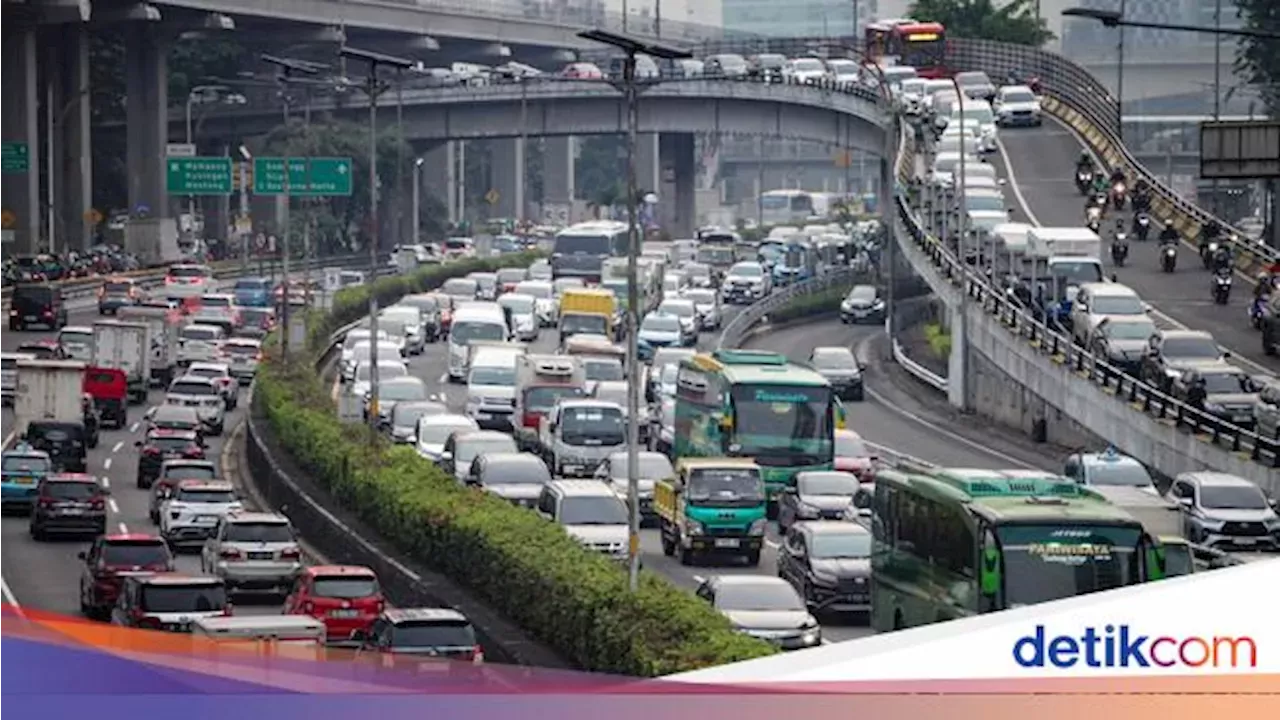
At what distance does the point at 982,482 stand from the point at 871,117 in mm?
84200

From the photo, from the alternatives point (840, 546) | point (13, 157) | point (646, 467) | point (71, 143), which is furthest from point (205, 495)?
point (71, 143)

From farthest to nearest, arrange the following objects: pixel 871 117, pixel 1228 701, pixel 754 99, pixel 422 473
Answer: pixel 754 99 < pixel 871 117 < pixel 422 473 < pixel 1228 701

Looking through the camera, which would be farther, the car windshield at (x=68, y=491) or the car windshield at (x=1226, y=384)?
the car windshield at (x=1226, y=384)

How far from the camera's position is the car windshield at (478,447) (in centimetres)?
5100

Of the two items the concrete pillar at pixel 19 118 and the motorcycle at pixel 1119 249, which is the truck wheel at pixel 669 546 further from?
the concrete pillar at pixel 19 118

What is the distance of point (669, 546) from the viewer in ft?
147

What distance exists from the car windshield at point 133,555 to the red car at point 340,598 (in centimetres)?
387

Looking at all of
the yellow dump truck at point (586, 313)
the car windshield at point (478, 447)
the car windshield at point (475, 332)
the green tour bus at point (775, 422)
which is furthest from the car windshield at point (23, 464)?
the yellow dump truck at point (586, 313)

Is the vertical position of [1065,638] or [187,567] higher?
[1065,638]

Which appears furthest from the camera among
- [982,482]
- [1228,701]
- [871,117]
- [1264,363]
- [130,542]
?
[871,117]

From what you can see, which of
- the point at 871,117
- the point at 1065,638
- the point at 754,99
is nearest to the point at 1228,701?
the point at 1065,638

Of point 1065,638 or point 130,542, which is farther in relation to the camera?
point 130,542

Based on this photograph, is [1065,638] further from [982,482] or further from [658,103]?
[658,103]

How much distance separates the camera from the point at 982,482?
28.1 metres
